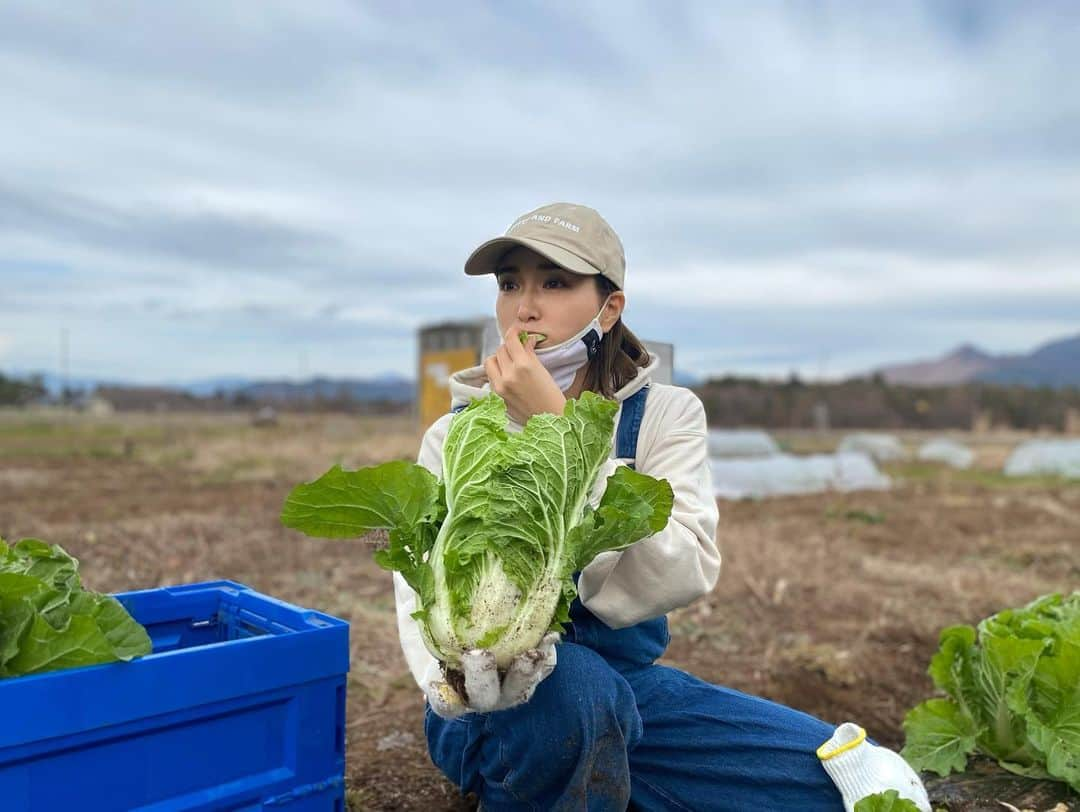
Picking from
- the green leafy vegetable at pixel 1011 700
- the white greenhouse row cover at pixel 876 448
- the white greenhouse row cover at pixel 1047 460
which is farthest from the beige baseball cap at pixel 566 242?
the white greenhouse row cover at pixel 876 448

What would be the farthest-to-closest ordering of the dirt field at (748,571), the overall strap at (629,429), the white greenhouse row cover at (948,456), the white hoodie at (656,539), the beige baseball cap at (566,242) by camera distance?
the white greenhouse row cover at (948,456) < the dirt field at (748,571) < the overall strap at (629,429) < the beige baseball cap at (566,242) < the white hoodie at (656,539)

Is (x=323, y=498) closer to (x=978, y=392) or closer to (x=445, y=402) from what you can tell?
(x=445, y=402)

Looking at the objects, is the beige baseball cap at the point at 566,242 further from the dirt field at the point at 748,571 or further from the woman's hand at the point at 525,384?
the dirt field at the point at 748,571

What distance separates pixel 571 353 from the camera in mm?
2717

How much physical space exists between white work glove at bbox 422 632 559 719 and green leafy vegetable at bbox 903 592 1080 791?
6.25 ft

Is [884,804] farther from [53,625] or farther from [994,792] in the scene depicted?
[53,625]

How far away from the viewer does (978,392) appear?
128 ft

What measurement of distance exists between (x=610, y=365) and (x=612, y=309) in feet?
0.59

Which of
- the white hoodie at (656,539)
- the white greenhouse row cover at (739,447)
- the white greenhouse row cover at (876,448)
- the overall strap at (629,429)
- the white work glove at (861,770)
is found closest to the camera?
the white hoodie at (656,539)

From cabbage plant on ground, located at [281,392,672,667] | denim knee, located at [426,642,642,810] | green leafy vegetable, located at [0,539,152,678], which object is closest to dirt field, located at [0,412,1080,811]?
denim knee, located at [426,642,642,810]

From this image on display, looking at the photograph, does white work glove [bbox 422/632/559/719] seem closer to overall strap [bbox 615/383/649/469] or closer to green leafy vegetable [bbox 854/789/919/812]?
overall strap [bbox 615/383/649/469]

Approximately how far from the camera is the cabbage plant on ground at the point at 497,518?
1.88m

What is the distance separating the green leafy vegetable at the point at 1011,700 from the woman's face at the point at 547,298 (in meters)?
1.84

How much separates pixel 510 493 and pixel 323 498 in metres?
0.42
